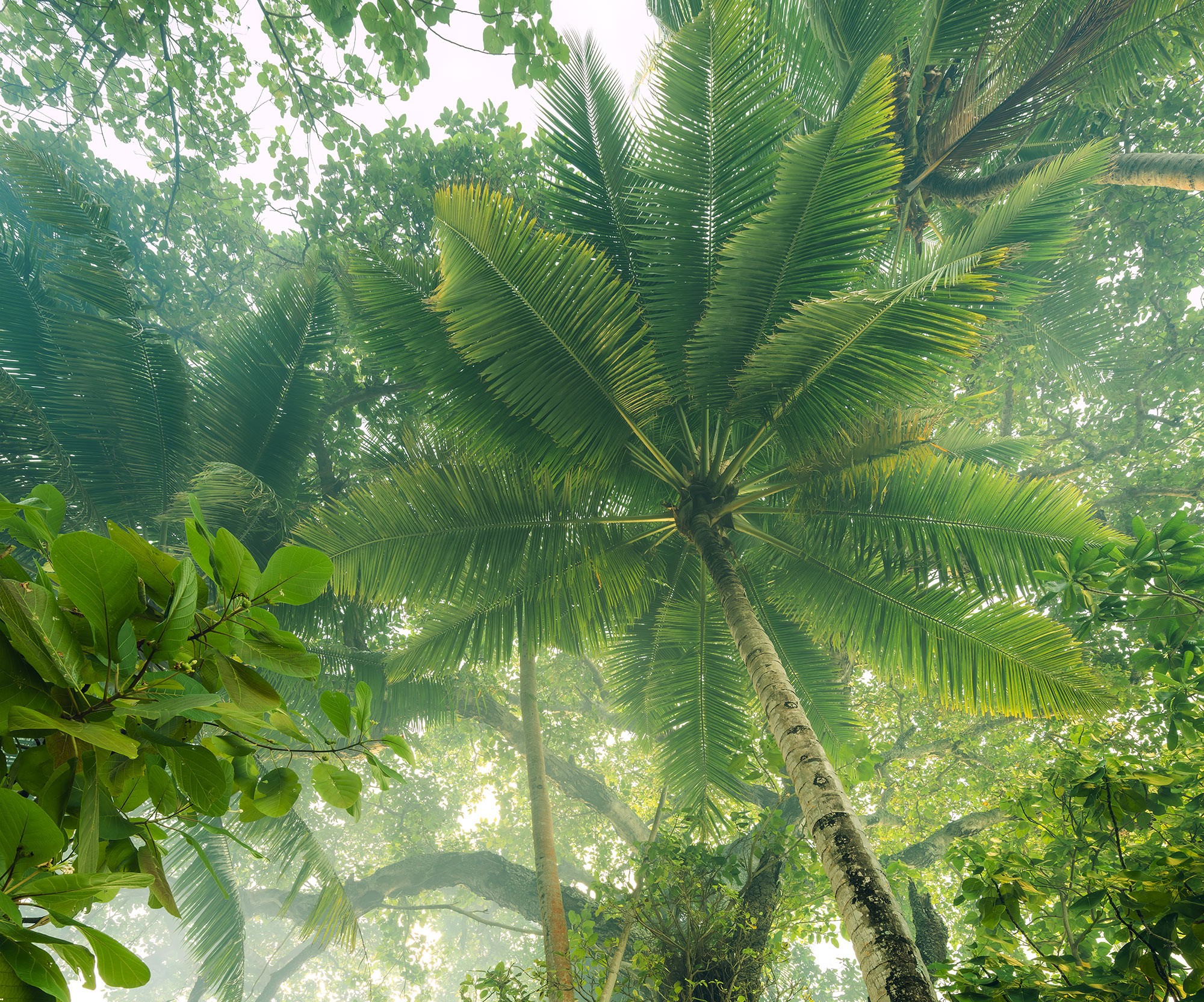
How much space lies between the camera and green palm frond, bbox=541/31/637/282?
452 centimetres

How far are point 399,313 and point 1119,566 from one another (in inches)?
169

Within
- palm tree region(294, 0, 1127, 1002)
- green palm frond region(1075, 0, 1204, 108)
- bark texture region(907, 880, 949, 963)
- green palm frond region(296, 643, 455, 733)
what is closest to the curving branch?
bark texture region(907, 880, 949, 963)

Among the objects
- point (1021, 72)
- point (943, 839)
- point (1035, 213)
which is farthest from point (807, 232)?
point (943, 839)

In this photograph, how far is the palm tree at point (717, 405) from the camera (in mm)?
3924

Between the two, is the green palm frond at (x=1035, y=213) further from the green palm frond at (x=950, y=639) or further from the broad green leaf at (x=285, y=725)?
the broad green leaf at (x=285, y=725)

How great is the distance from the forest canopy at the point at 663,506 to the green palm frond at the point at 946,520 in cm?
3

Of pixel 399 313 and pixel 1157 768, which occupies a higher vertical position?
pixel 399 313

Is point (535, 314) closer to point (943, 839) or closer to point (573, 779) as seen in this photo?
point (943, 839)

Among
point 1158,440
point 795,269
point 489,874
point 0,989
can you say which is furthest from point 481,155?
point 489,874

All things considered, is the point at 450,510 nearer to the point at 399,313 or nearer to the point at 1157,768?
the point at 399,313

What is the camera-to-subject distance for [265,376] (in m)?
6.12

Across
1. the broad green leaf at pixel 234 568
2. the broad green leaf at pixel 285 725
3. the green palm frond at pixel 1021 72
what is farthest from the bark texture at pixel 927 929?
the green palm frond at pixel 1021 72

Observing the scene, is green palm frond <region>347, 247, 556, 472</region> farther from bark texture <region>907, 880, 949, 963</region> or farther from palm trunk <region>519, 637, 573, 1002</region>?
bark texture <region>907, 880, 949, 963</region>

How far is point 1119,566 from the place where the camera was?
247 cm
